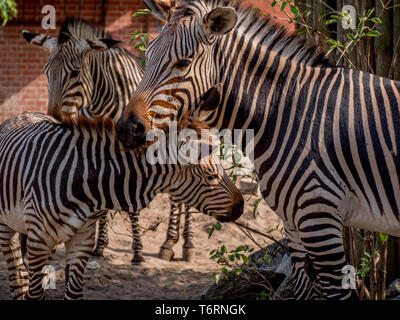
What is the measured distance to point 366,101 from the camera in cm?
385

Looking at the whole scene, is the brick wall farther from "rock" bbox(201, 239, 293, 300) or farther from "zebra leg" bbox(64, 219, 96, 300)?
"zebra leg" bbox(64, 219, 96, 300)

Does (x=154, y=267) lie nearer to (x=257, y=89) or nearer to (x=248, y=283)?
(x=248, y=283)

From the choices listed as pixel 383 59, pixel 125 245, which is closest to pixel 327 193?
pixel 383 59

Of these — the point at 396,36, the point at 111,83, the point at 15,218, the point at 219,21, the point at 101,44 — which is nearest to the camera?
the point at 219,21

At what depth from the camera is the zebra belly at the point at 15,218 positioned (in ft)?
16.9

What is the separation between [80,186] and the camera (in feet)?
16.0

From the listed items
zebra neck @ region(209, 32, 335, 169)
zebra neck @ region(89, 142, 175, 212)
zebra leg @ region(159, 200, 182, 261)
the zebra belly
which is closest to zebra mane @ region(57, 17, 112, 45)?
zebra leg @ region(159, 200, 182, 261)

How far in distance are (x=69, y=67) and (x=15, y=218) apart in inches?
102

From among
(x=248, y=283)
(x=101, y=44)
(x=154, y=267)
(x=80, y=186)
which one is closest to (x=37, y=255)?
(x=80, y=186)

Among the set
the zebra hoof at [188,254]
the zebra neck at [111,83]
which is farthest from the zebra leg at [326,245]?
the zebra neck at [111,83]

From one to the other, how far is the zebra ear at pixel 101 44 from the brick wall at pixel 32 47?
5693mm

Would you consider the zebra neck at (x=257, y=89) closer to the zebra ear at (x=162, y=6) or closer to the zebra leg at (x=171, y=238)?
the zebra ear at (x=162, y=6)

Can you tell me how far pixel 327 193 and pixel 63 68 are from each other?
174 inches
